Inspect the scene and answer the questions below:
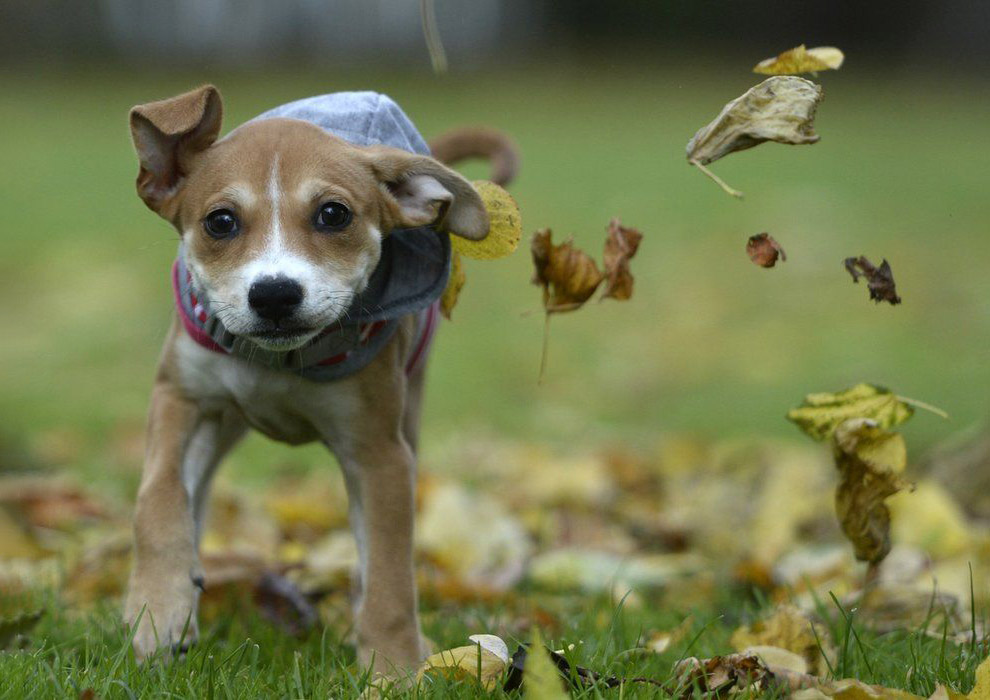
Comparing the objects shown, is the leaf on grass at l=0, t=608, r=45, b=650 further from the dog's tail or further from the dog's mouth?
the dog's tail

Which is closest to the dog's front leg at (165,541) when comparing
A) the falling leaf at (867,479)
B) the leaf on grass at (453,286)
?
the leaf on grass at (453,286)

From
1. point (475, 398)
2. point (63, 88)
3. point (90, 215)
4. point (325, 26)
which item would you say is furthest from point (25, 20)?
point (475, 398)

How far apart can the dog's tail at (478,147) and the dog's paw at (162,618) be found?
1.61m

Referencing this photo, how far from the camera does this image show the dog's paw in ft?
9.07

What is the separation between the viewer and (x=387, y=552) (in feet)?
10.1

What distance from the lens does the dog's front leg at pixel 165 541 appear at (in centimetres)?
281

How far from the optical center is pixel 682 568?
424 cm

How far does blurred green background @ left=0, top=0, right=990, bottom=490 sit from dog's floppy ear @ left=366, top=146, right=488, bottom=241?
18.4 inches

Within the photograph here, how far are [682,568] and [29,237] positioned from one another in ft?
33.4

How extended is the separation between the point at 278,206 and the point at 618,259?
76cm

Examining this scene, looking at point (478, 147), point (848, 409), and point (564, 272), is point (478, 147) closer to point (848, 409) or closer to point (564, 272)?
point (564, 272)

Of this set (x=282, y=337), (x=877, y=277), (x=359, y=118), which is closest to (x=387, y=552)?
(x=282, y=337)

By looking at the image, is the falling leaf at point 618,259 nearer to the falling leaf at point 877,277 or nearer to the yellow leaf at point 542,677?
the falling leaf at point 877,277

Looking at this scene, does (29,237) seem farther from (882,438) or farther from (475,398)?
(882,438)
